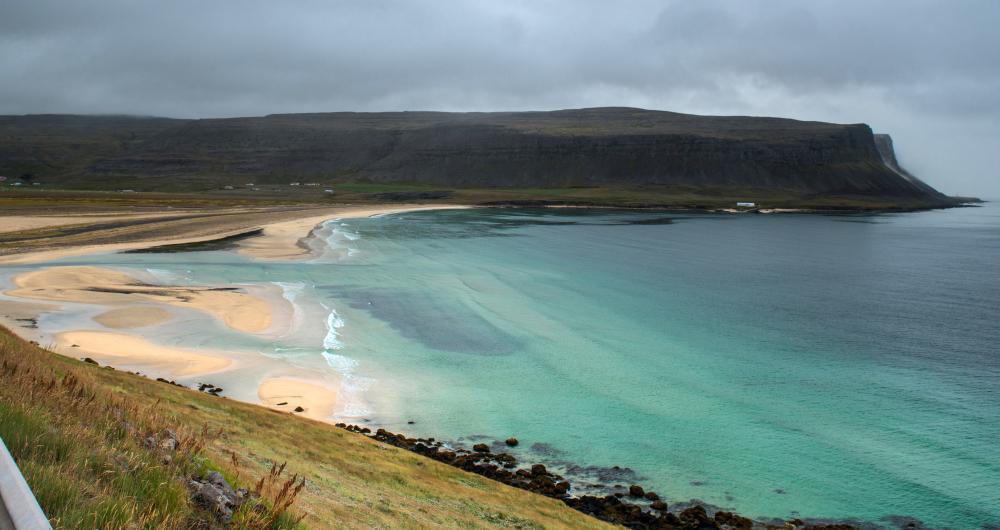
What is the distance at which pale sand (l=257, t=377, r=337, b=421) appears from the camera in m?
19.9

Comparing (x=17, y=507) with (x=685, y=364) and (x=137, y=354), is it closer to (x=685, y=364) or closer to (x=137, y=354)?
(x=137, y=354)

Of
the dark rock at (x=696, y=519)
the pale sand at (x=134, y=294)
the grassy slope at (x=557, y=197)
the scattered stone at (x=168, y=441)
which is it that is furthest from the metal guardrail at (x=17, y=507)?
the grassy slope at (x=557, y=197)

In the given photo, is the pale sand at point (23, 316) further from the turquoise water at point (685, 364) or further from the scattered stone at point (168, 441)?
the scattered stone at point (168, 441)

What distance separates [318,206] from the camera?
128500mm

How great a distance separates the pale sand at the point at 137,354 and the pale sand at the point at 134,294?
4170mm

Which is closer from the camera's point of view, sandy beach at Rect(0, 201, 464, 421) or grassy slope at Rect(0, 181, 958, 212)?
sandy beach at Rect(0, 201, 464, 421)

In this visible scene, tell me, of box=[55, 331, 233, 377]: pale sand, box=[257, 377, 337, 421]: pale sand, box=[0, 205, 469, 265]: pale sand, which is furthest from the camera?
box=[0, 205, 469, 265]: pale sand

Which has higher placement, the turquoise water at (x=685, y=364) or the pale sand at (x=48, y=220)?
the pale sand at (x=48, y=220)

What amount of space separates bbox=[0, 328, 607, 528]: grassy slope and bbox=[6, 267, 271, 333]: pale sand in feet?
46.7

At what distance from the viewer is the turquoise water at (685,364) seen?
17.2m

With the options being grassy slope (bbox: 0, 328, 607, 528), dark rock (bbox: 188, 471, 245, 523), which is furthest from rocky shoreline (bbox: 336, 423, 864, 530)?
dark rock (bbox: 188, 471, 245, 523)

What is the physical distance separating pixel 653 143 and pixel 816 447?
604 feet

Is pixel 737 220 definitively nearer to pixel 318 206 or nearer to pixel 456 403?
pixel 318 206

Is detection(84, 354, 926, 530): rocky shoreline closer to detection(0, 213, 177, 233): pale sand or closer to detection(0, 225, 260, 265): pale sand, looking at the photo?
detection(0, 225, 260, 265): pale sand
